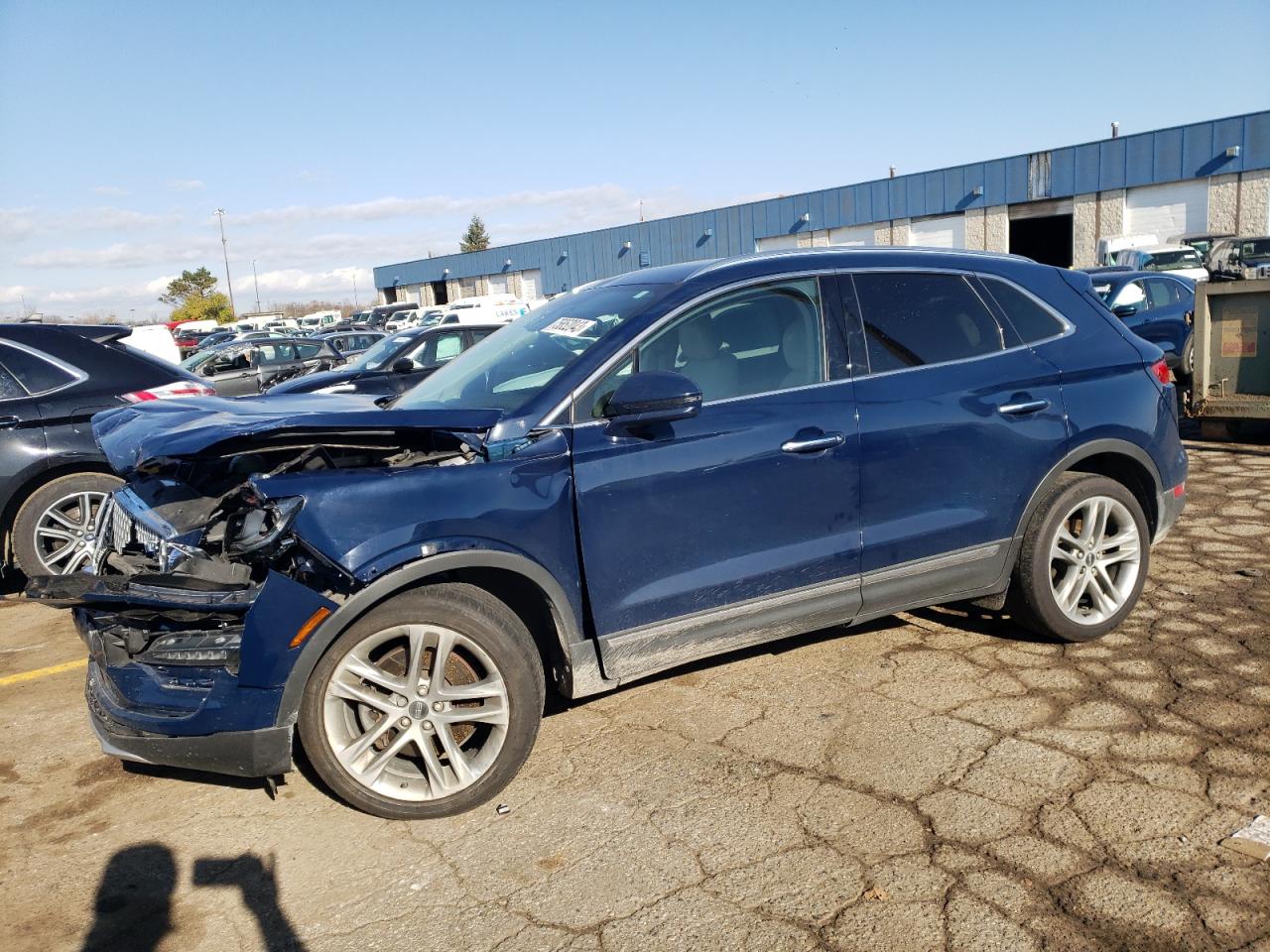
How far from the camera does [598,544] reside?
3.52 meters

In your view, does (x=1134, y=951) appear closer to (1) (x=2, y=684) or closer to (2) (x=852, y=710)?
(2) (x=852, y=710)

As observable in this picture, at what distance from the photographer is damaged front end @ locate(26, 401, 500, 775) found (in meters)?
3.11

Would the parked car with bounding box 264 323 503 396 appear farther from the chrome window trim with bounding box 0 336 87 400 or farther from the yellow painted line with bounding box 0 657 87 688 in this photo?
the yellow painted line with bounding box 0 657 87 688

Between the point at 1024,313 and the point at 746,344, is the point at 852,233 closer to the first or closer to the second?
the point at 1024,313

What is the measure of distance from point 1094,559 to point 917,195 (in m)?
36.7

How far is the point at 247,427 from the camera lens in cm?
334

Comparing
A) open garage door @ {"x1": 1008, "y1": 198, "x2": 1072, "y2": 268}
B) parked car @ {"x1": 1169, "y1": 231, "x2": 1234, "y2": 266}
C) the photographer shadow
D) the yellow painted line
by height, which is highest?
open garage door @ {"x1": 1008, "y1": 198, "x2": 1072, "y2": 268}

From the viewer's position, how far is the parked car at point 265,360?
1708 centimetres

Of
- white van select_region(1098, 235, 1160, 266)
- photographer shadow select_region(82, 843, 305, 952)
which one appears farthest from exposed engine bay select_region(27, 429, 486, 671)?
white van select_region(1098, 235, 1160, 266)

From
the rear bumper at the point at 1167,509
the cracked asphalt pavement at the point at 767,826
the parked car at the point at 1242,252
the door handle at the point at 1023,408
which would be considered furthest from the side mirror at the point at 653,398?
the parked car at the point at 1242,252

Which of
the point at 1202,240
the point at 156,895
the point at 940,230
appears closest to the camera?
the point at 156,895

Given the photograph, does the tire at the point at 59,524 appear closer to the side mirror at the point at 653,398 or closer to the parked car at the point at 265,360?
the side mirror at the point at 653,398

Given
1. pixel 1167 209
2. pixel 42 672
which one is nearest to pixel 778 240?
pixel 1167 209

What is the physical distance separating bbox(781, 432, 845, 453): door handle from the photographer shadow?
2.31 meters
